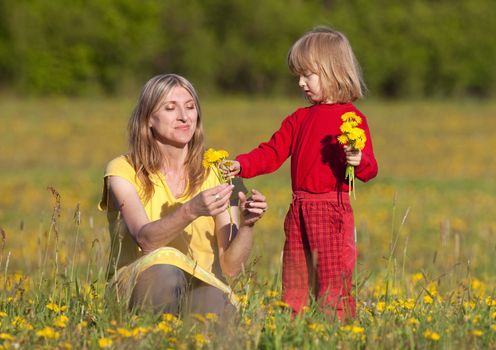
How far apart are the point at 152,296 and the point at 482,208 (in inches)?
401

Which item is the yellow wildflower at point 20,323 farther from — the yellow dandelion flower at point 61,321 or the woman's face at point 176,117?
the woman's face at point 176,117

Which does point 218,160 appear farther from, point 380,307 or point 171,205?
point 380,307

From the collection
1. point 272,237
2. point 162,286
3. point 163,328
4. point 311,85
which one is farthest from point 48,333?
point 272,237

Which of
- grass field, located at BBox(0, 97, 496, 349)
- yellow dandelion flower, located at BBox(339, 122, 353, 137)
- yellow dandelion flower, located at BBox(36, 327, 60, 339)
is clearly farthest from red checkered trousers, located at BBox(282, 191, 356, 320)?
yellow dandelion flower, located at BBox(36, 327, 60, 339)

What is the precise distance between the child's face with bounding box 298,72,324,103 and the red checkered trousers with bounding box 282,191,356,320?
1.31 feet

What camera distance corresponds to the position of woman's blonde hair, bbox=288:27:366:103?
14.4ft

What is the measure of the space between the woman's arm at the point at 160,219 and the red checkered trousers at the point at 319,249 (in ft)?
1.28

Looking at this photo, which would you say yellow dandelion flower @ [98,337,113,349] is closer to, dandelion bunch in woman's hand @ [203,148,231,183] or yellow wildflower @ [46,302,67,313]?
yellow wildflower @ [46,302,67,313]

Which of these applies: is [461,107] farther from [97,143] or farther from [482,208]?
[482,208]

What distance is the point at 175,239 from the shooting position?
15.3ft

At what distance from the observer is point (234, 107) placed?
38.1 m

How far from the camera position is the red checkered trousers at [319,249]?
430cm

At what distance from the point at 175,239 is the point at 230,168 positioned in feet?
1.66

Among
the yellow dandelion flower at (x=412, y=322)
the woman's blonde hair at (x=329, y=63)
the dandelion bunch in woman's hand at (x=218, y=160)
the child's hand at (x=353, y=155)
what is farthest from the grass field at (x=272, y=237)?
the woman's blonde hair at (x=329, y=63)
